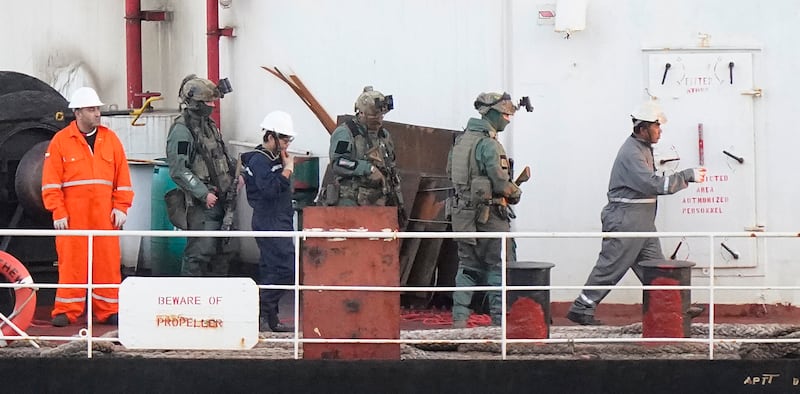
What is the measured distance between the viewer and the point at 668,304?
245 inches

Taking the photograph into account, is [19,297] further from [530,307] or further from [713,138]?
[713,138]

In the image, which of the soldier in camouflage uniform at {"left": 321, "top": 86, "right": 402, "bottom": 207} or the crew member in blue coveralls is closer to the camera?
the crew member in blue coveralls

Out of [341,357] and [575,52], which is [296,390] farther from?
[575,52]

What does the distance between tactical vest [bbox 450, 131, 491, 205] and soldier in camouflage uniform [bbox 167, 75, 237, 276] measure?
5.52 feet

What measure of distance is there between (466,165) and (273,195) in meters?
1.32

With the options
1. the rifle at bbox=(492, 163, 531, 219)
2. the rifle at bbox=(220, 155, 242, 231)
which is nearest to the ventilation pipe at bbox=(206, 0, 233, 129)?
the rifle at bbox=(220, 155, 242, 231)

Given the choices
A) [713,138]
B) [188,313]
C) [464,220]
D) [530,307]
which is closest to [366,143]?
[464,220]

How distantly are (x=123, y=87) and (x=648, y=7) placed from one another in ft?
15.6

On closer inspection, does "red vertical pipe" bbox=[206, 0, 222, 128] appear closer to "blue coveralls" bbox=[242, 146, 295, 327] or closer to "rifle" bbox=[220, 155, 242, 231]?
"rifle" bbox=[220, 155, 242, 231]

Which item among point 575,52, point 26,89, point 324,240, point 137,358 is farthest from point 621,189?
point 26,89

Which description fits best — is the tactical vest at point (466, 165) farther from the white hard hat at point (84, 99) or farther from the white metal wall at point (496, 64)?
the white hard hat at point (84, 99)

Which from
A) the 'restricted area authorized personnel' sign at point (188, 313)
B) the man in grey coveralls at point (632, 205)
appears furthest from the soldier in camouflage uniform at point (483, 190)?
the 'restricted area authorized personnel' sign at point (188, 313)

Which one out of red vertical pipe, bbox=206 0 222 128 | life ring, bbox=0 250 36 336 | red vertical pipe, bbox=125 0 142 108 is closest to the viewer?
life ring, bbox=0 250 36 336

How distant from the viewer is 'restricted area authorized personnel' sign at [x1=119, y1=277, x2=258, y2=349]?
585 centimetres
